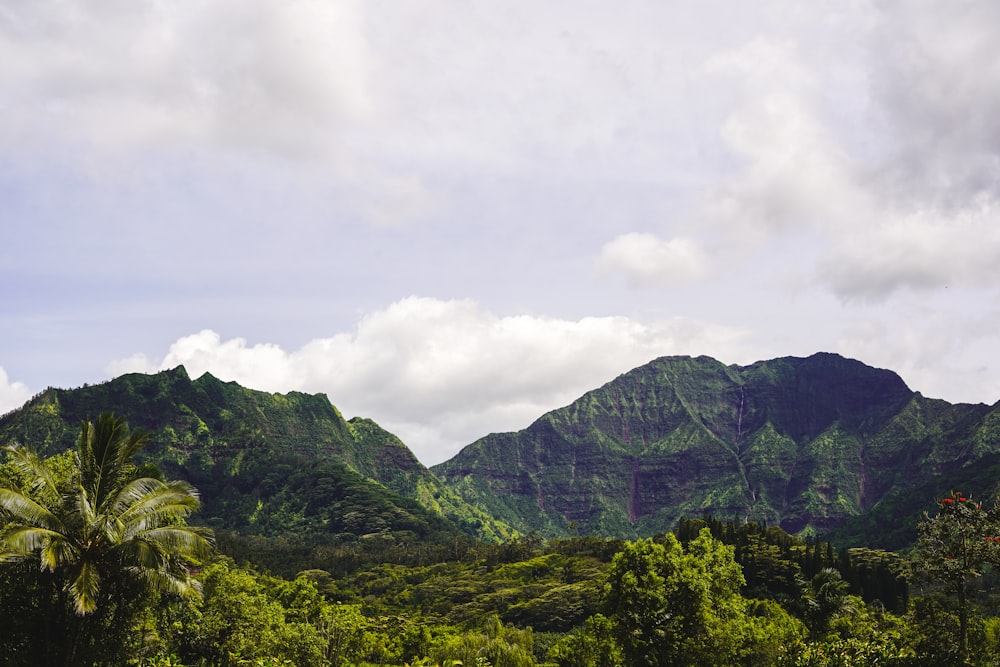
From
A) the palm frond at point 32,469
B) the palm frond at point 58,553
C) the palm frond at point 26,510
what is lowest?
the palm frond at point 58,553

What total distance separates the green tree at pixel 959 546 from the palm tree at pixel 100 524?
29563 millimetres

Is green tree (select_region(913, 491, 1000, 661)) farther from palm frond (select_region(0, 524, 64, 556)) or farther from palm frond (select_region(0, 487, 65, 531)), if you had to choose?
palm frond (select_region(0, 487, 65, 531))

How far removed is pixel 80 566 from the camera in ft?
79.2

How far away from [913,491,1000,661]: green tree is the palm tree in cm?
2956

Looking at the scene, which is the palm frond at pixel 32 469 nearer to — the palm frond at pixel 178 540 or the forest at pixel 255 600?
the forest at pixel 255 600

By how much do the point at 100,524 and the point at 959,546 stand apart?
3347 centimetres

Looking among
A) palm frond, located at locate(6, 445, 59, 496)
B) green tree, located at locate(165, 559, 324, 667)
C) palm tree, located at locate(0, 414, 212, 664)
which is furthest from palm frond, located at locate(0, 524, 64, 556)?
green tree, located at locate(165, 559, 324, 667)

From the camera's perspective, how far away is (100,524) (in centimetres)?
2494

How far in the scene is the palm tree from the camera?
2352cm

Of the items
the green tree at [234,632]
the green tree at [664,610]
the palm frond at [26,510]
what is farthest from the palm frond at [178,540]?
the green tree at [664,610]

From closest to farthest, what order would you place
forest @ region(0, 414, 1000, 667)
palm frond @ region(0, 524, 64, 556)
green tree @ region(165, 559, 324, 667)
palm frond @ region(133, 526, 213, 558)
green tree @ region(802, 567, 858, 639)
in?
1. palm frond @ region(0, 524, 64, 556)
2. forest @ region(0, 414, 1000, 667)
3. palm frond @ region(133, 526, 213, 558)
4. green tree @ region(165, 559, 324, 667)
5. green tree @ region(802, 567, 858, 639)

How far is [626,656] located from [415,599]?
12935cm

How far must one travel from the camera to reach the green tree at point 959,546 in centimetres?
2842

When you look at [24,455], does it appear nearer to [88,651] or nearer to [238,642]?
[88,651]
